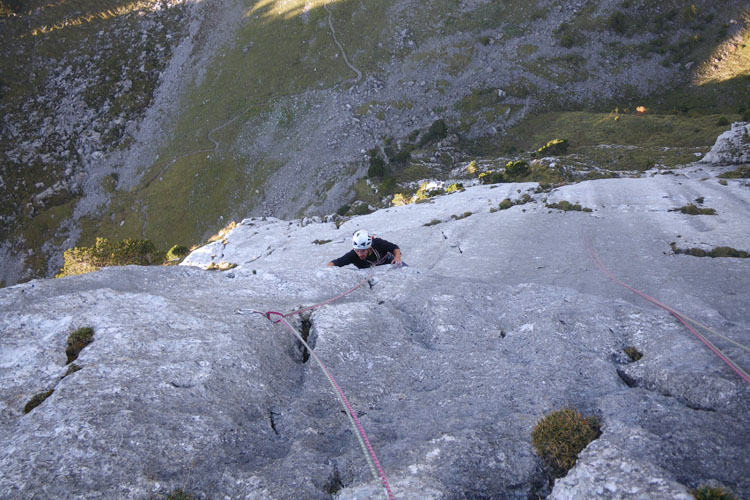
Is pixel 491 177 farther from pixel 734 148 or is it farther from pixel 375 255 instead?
pixel 375 255

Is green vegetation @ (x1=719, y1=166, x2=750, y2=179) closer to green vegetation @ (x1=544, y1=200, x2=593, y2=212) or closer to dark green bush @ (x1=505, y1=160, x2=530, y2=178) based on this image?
green vegetation @ (x1=544, y1=200, x2=593, y2=212)

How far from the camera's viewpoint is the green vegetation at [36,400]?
375 inches

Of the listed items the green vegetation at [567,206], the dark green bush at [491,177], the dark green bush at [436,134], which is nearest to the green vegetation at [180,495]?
the green vegetation at [567,206]

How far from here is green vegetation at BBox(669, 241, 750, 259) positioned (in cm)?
2044

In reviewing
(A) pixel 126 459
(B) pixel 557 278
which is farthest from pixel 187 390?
(B) pixel 557 278

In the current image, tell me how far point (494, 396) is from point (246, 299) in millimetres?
10171

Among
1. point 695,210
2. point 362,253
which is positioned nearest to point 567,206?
→ point 695,210

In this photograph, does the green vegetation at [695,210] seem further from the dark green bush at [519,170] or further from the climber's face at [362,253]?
the dark green bush at [519,170]

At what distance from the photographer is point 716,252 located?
833 inches

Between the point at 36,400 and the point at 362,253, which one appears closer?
the point at 36,400

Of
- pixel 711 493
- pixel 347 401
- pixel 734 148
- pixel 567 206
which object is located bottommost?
pixel 734 148

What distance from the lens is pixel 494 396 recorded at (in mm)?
10695

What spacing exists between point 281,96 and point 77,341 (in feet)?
329

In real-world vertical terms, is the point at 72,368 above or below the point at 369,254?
above
